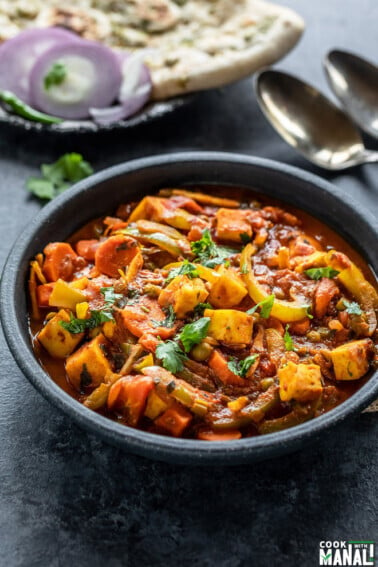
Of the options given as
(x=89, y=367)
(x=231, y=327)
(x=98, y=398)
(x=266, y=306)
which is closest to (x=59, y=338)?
(x=89, y=367)

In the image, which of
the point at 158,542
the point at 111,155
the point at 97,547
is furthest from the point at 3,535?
the point at 111,155

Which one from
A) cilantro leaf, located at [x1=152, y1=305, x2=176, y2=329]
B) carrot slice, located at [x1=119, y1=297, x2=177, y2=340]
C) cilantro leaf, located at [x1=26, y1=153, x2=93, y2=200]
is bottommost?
cilantro leaf, located at [x1=26, y1=153, x2=93, y2=200]

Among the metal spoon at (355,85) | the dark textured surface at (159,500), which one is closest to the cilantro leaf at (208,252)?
the dark textured surface at (159,500)

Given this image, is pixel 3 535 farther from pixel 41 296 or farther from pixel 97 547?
pixel 41 296


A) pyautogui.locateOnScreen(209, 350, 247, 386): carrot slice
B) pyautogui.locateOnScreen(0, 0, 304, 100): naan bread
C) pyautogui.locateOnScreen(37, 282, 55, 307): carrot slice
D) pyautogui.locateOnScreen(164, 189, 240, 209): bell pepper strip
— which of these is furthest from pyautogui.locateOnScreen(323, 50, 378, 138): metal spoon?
pyautogui.locateOnScreen(37, 282, 55, 307): carrot slice

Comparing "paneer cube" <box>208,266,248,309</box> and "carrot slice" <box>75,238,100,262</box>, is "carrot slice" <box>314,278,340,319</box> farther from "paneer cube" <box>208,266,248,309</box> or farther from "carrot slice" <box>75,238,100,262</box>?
"carrot slice" <box>75,238,100,262</box>

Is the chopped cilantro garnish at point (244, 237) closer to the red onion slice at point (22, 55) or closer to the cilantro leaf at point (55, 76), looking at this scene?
the cilantro leaf at point (55, 76)
